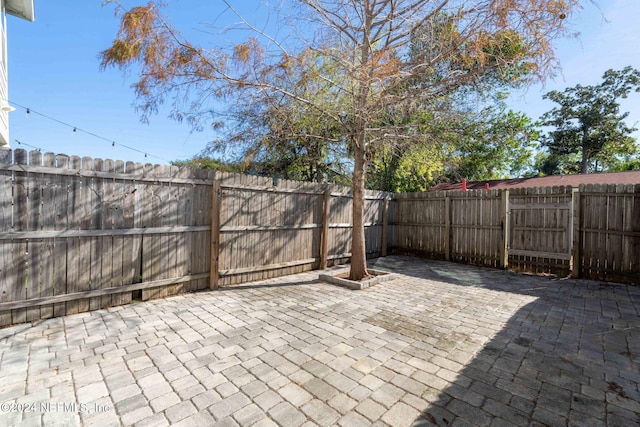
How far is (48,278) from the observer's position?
3271 mm

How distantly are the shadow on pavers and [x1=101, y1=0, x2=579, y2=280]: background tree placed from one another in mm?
3139

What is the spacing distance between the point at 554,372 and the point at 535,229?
16.5ft

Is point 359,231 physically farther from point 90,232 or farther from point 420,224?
point 90,232

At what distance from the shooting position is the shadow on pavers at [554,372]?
71.5 inches

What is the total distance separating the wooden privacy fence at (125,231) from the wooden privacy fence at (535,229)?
4.13 metres

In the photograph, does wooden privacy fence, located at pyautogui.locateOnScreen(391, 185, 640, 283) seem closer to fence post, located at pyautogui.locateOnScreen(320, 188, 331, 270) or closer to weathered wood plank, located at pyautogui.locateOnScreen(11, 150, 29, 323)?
fence post, located at pyautogui.locateOnScreen(320, 188, 331, 270)

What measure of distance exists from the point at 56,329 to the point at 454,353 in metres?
3.96

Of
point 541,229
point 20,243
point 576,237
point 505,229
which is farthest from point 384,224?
point 20,243

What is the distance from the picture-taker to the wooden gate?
596 centimetres

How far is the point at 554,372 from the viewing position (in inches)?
91.3

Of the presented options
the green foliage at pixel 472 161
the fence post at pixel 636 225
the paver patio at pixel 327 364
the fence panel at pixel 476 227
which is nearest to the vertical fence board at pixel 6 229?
the paver patio at pixel 327 364

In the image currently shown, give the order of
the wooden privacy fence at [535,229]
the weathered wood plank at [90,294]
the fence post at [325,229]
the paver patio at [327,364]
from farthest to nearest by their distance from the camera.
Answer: the fence post at [325,229] < the wooden privacy fence at [535,229] < the weathered wood plank at [90,294] < the paver patio at [327,364]

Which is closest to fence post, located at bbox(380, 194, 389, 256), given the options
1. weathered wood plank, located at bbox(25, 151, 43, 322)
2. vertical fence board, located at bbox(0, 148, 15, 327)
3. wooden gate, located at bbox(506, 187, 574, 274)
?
wooden gate, located at bbox(506, 187, 574, 274)

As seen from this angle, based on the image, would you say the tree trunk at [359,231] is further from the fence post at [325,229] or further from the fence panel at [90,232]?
the fence panel at [90,232]
